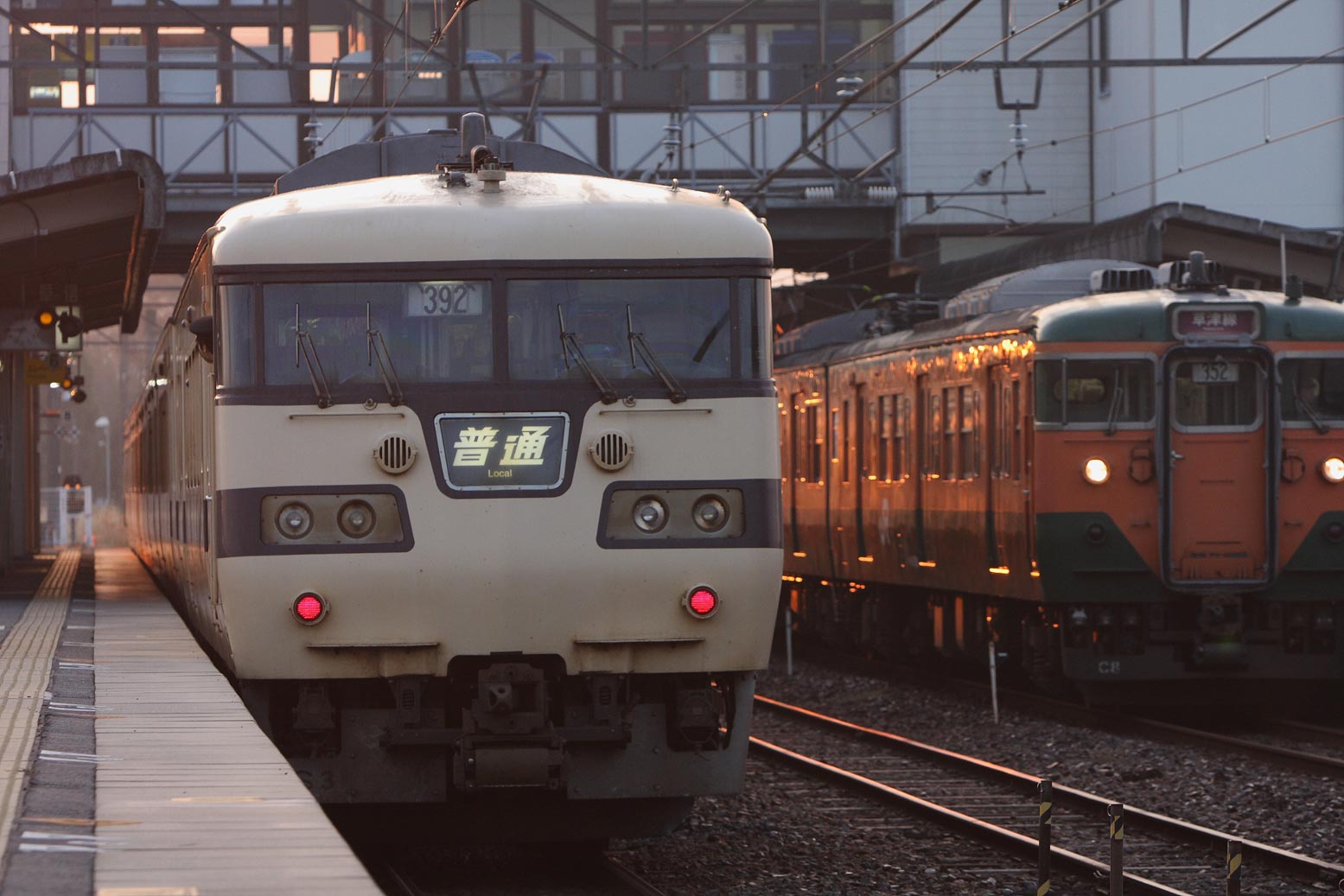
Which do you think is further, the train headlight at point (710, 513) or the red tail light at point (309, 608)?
the train headlight at point (710, 513)

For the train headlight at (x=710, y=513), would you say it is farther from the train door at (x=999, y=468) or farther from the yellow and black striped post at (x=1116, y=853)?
the train door at (x=999, y=468)

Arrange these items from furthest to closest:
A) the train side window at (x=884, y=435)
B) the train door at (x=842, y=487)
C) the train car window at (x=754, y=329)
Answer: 1. the train door at (x=842, y=487)
2. the train side window at (x=884, y=435)
3. the train car window at (x=754, y=329)

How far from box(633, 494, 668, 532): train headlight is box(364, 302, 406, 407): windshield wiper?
1041 millimetres

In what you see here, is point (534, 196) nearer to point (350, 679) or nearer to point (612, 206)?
point (612, 206)

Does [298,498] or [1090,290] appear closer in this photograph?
[298,498]

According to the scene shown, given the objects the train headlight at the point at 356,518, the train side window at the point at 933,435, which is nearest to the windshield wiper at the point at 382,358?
the train headlight at the point at 356,518

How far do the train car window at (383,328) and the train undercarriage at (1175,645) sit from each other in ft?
26.5

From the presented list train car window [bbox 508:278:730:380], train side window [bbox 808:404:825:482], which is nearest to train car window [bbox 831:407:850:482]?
train side window [bbox 808:404:825:482]

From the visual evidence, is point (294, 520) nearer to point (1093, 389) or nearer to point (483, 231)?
point (483, 231)

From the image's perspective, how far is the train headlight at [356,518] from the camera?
8.74 m

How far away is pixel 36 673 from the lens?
36.9 feet

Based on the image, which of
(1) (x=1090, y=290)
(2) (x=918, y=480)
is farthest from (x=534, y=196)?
(2) (x=918, y=480)

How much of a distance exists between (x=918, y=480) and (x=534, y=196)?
1028 centimetres

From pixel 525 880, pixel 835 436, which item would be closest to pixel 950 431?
pixel 835 436
